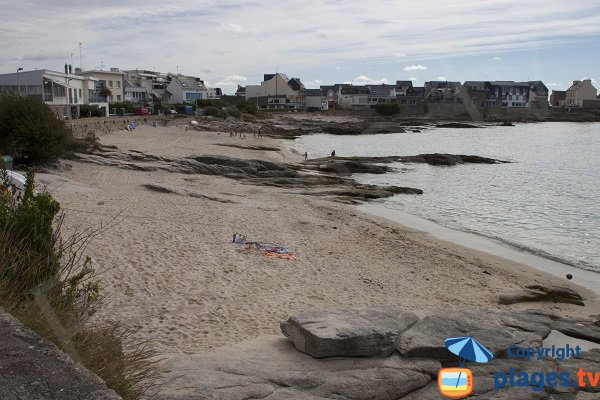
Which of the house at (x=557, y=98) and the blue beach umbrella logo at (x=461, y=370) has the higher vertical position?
the house at (x=557, y=98)

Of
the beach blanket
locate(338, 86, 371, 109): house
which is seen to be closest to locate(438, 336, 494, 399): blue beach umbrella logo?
the beach blanket

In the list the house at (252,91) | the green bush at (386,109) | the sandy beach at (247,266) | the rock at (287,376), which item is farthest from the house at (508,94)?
the rock at (287,376)

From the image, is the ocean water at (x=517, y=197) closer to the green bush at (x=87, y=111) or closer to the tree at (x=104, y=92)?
the green bush at (x=87, y=111)

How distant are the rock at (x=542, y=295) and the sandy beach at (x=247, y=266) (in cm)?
25

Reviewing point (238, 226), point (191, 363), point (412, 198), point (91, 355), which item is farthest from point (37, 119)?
point (91, 355)

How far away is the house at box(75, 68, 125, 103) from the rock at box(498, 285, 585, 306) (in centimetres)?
7732

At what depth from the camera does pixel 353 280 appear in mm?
12969

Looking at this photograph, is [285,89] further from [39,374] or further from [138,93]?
[39,374]

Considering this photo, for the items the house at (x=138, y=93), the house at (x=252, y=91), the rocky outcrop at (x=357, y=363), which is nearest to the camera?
the rocky outcrop at (x=357, y=363)

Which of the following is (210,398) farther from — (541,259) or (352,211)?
(352,211)

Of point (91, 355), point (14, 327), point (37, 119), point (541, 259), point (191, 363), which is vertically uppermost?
point (37, 119)

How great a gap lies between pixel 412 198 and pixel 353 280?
15.6 meters

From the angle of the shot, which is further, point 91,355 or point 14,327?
point 91,355

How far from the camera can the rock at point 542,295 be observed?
41.8 ft
